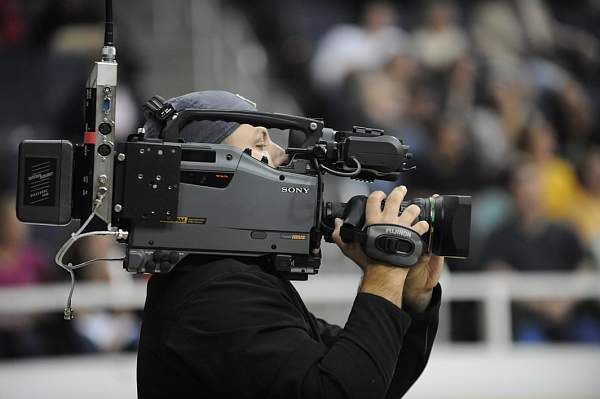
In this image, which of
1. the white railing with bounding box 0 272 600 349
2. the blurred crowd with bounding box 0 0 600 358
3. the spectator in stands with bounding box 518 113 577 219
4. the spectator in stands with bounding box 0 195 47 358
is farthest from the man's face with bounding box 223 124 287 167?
the spectator in stands with bounding box 518 113 577 219

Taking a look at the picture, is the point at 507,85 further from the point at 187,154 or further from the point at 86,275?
the point at 187,154

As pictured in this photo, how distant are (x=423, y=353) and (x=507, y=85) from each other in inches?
243

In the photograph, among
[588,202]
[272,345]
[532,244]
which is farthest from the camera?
[588,202]

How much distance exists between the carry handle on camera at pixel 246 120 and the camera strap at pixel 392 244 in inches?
11.4

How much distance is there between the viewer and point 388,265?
2.86 m

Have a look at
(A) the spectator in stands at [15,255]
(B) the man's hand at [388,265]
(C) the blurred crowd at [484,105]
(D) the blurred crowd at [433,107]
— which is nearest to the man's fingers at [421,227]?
(B) the man's hand at [388,265]

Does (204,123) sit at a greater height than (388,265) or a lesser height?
greater

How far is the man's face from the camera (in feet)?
9.97

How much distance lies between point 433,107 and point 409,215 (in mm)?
5792

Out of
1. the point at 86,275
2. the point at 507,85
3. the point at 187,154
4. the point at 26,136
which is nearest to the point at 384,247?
the point at 187,154

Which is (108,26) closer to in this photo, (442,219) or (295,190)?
(295,190)

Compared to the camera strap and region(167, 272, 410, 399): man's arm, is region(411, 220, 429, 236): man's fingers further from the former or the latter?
region(167, 272, 410, 399): man's arm

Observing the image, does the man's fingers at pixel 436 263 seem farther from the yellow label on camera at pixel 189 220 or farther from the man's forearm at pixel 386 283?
the yellow label on camera at pixel 189 220

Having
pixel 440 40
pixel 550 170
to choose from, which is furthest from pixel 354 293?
pixel 440 40
